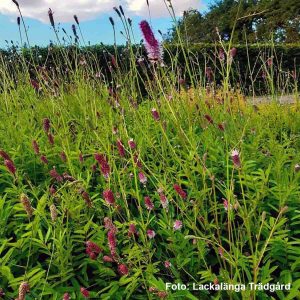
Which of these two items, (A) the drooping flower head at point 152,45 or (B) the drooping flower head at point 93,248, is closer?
(B) the drooping flower head at point 93,248

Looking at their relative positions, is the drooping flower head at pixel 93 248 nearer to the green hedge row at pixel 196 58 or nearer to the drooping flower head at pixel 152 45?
the drooping flower head at pixel 152 45

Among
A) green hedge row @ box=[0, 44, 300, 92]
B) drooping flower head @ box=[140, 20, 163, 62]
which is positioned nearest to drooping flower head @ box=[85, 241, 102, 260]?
drooping flower head @ box=[140, 20, 163, 62]

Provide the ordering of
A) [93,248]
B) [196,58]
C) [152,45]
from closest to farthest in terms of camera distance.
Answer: [93,248] → [152,45] → [196,58]

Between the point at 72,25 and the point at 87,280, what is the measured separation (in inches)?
114

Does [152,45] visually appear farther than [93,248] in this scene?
Yes

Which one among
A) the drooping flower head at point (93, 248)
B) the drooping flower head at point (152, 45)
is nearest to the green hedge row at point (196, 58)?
the drooping flower head at point (152, 45)

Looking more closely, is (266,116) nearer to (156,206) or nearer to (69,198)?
(156,206)

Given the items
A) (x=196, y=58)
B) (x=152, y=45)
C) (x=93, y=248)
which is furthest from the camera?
(x=196, y=58)

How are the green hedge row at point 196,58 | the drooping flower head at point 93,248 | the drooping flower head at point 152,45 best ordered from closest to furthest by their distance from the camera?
1. the drooping flower head at point 93,248
2. the drooping flower head at point 152,45
3. the green hedge row at point 196,58

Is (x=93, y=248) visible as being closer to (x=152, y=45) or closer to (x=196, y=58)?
(x=152, y=45)

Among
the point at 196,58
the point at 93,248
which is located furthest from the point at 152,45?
the point at 196,58

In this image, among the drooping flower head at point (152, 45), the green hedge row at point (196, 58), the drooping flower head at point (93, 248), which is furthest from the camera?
the green hedge row at point (196, 58)

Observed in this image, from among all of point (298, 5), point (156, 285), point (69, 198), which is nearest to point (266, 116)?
point (69, 198)

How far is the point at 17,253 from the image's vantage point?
1916 millimetres
